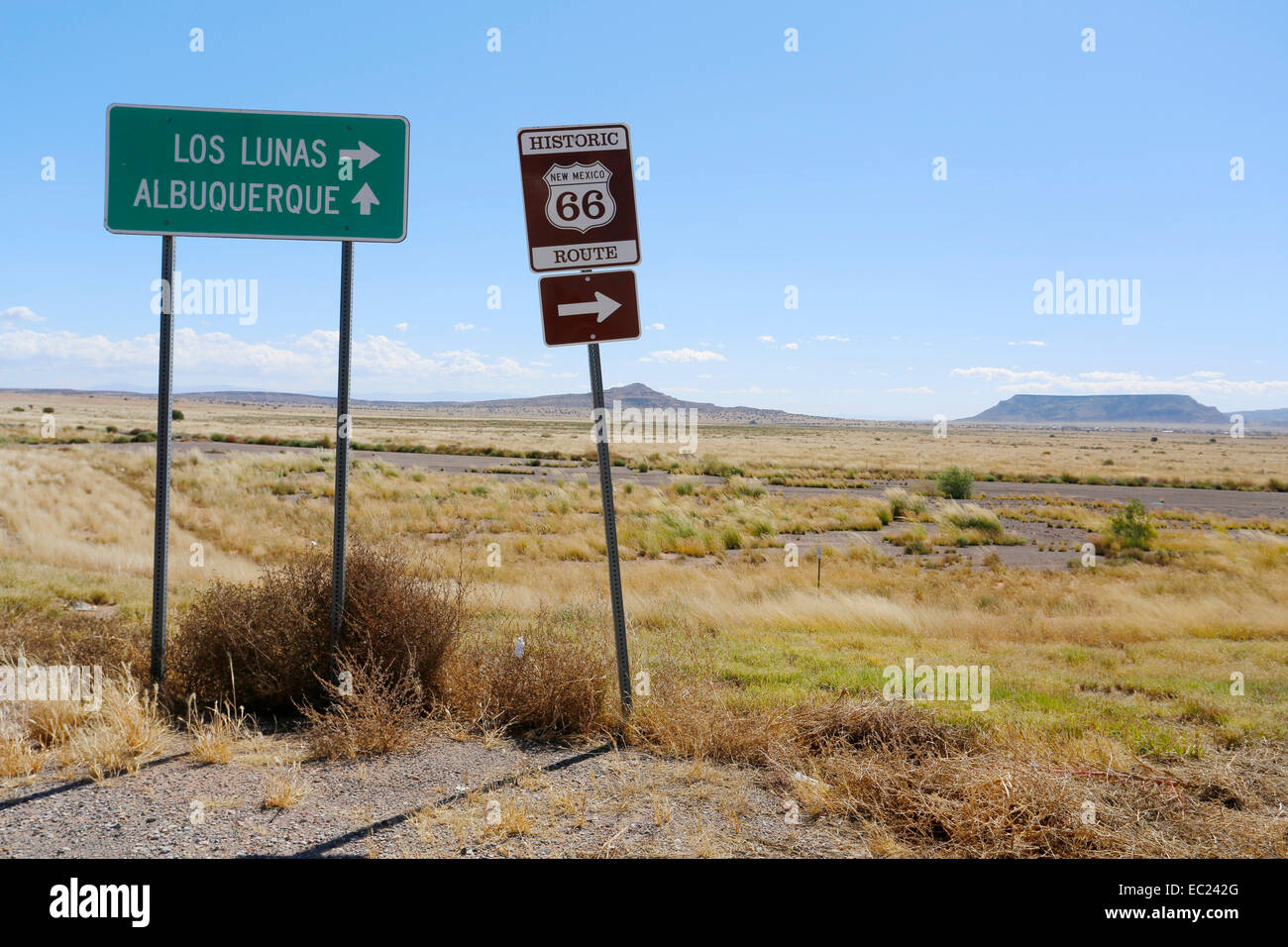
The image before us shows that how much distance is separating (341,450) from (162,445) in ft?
3.82

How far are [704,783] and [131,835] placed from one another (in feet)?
8.91

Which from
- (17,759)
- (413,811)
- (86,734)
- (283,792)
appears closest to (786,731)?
(413,811)

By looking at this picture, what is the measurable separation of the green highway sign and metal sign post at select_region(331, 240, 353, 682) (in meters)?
0.31

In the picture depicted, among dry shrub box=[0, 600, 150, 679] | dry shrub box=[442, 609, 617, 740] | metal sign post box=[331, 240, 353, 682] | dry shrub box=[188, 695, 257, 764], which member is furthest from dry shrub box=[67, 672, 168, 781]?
dry shrub box=[442, 609, 617, 740]

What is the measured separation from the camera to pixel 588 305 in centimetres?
538

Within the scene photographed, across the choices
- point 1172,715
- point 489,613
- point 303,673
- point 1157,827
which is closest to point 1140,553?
point 1172,715

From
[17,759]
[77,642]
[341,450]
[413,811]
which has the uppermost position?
[341,450]

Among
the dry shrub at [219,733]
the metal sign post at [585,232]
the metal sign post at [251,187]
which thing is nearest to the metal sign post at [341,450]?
the metal sign post at [251,187]

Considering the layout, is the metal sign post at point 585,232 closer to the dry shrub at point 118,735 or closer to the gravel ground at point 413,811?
the gravel ground at point 413,811

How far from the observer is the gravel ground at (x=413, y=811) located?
11.8ft

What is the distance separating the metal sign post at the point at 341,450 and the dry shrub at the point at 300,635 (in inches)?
4.0

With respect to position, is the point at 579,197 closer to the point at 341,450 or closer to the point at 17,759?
the point at 341,450

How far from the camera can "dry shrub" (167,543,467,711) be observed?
550 cm
